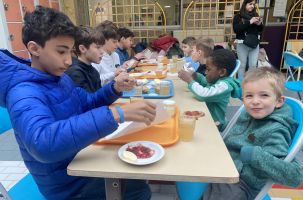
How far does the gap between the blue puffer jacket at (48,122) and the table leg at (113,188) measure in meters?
0.17

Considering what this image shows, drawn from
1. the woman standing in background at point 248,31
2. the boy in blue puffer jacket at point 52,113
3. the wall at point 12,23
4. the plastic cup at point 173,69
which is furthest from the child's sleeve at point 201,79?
the wall at point 12,23

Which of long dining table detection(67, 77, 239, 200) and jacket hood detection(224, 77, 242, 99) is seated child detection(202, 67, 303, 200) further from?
jacket hood detection(224, 77, 242, 99)

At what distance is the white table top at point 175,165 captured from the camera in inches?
31.6

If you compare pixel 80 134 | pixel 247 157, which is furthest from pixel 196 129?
pixel 80 134

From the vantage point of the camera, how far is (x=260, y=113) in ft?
3.77

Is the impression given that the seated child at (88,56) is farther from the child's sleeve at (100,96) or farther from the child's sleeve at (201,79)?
the child's sleeve at (201,79)

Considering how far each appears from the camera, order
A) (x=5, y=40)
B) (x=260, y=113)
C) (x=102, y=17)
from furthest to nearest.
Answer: (x=102, y=17) → (x=5, y=40) → (x=260, y=113)

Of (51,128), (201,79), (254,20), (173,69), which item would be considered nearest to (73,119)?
(51,128)

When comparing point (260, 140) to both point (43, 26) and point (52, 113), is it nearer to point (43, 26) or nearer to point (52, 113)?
point (52, 113)

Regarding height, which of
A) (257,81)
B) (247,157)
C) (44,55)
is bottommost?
(247,157)

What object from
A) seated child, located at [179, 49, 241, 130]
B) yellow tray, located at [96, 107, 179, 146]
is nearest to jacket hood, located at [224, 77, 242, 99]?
seated child, located at [179, 49, 241, 130]

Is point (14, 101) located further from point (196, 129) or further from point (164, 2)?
point (164, 2)

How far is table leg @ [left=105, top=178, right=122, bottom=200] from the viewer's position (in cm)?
91

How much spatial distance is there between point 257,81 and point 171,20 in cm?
527
